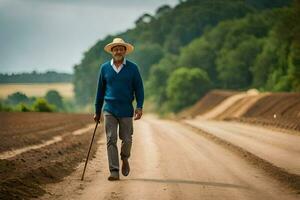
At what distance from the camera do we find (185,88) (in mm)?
107188

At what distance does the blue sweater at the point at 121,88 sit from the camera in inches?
491

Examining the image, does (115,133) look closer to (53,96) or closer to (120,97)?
(120,97)

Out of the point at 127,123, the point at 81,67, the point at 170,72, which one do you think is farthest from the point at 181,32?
the point at 127,123

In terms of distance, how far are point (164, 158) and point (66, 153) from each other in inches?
125

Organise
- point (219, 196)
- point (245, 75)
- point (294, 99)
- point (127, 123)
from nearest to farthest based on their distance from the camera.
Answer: point (219, 196), point (127, 123), point (294, 99), point (245, 75)

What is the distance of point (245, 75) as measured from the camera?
113062 millimetres

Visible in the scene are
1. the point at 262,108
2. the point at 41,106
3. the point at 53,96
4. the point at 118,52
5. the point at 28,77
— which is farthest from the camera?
the point at 41,106

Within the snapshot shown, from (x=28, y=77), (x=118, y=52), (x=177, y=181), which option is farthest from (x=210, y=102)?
(x=177, y=181)

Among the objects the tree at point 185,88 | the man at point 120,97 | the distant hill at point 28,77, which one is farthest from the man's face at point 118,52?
the tree at point 185,88

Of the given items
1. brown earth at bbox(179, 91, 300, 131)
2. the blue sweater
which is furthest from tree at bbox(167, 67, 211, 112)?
the blue sweater

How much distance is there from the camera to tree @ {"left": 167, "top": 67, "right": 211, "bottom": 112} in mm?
105750

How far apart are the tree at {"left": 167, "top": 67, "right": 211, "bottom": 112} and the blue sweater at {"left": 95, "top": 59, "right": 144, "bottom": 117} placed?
92.5 meters

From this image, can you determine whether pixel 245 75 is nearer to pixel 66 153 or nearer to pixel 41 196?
pixel 66 153

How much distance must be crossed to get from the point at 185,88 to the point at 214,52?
24.3m
